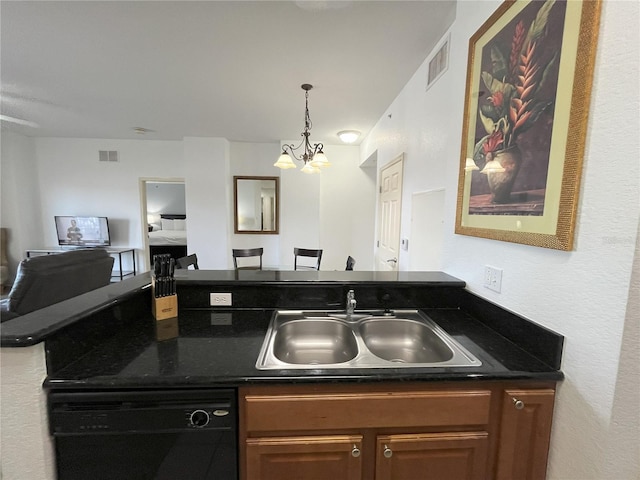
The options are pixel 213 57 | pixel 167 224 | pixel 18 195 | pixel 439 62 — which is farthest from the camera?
Answer: pixel 167 224

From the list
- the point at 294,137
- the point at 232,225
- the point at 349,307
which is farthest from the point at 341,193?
the point at 349,307

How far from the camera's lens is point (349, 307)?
1.36 m

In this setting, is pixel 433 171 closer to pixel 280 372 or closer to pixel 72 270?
pixel 280 372

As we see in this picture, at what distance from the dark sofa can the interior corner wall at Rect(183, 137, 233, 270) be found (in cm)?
184

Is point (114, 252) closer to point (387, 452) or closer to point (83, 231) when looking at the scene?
point (83, 231)

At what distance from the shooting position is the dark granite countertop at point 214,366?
2.73 feet

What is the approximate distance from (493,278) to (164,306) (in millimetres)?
1626

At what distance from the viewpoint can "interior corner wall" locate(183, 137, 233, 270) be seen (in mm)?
4391

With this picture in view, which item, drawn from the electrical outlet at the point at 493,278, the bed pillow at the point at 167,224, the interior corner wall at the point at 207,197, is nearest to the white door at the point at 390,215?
the electrical outlet at the point at 493,278

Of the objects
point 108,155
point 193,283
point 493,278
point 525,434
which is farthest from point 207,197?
point 525,434

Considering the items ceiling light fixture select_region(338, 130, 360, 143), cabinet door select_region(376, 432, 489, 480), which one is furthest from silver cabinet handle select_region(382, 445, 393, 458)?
ceiling light fixture select_region(338, 130, 360, 143)

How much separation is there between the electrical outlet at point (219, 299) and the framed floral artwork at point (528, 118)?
4.47 ft

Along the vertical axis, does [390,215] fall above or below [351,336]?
above

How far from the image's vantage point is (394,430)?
2.95 ft
